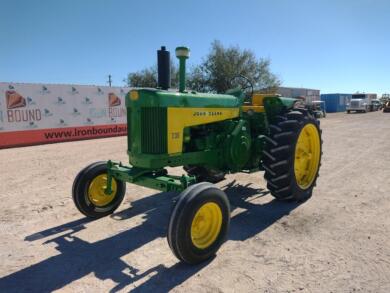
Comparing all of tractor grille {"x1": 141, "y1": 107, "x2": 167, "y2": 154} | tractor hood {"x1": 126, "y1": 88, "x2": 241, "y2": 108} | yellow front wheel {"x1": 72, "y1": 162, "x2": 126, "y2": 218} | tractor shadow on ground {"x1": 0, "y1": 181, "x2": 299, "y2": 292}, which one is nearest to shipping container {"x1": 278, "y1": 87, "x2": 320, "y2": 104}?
tractor shadow on ground {"x1": 0, "y1": 181, "x2": 299, "y2": 292}

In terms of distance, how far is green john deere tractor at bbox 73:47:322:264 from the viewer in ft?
12.1

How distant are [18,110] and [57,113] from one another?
4.74 feet

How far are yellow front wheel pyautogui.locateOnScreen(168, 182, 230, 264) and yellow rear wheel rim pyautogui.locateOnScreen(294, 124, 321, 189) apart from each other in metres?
2.44

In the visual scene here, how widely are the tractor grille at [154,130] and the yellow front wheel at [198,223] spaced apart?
0.82m

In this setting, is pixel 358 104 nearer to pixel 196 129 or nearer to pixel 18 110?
pixel 18 110

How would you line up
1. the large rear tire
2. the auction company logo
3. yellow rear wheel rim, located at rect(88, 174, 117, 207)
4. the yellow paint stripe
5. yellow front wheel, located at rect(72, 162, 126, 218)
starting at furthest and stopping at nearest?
1. the auction company logo
2. the yellow paint stripe
3. the large rear tire
4. yellow rear wheel rim, located at rect(88, 174, 117, 207)
5. yellow front wheel, located at rect(72, 162, 126, 218)

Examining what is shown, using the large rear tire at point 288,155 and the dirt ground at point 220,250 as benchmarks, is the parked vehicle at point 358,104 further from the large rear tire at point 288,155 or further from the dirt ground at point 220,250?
the large rear tire at point 288,155

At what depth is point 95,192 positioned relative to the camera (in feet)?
16.4

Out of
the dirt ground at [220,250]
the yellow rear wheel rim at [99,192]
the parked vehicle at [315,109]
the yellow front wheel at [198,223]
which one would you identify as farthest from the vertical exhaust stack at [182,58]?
the parked vehicle at [315,109]

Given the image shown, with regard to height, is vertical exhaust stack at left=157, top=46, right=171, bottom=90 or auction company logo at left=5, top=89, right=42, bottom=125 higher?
vertical exhaust stack at left=157, top=46, right=171, bottom=90

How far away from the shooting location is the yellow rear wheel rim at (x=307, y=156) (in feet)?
19.2

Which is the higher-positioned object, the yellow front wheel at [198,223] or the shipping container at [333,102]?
the shipping container at [333,102]

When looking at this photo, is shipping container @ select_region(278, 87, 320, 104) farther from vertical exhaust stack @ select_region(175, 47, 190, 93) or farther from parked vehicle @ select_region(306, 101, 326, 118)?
vertical exhaust stack @ select_region(175, 47, 190, 93)

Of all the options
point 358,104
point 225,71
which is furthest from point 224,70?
point 358,104
